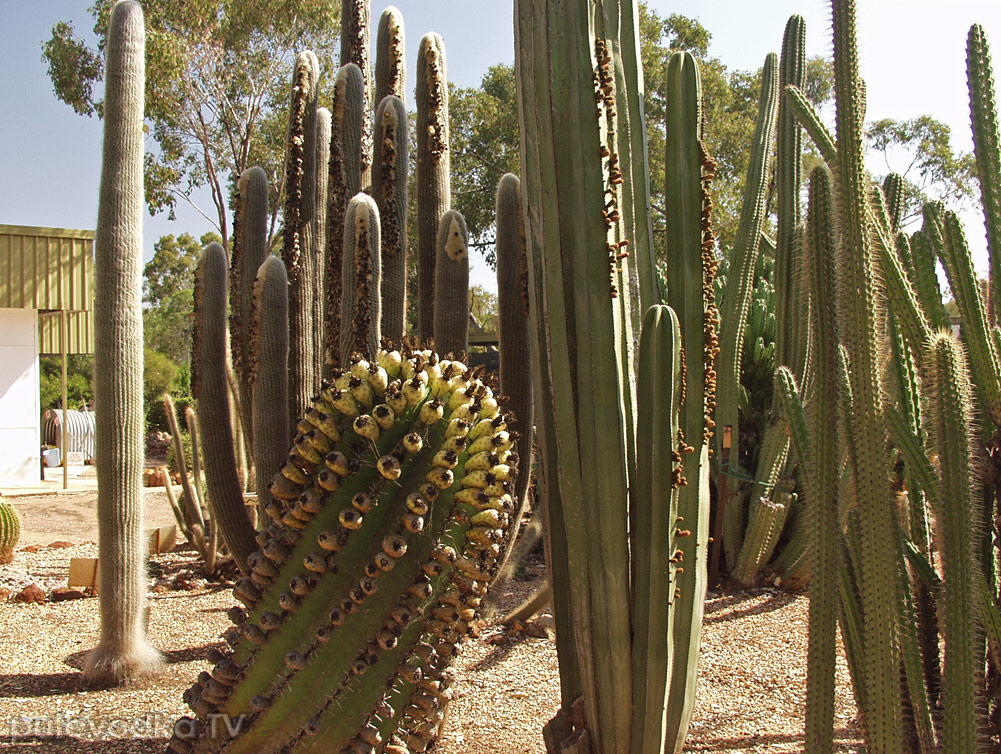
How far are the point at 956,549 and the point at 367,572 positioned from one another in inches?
53.6

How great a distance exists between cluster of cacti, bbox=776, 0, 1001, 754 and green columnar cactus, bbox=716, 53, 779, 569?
2.63 m

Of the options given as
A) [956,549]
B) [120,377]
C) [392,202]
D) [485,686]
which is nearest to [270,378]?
[120,377]

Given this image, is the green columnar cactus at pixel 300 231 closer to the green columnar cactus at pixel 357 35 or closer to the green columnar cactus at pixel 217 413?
the green columnar cactus at pixel 357 35

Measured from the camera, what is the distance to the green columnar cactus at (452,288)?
3516 millimetres

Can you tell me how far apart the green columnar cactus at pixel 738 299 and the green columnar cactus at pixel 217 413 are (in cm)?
285

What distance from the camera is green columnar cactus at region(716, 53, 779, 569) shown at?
4.95 metres

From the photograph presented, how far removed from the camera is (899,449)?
2.06 meters

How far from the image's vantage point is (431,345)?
2320mm

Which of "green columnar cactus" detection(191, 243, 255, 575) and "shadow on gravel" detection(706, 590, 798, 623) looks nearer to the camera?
"green columnar cactus" detection(191, 243, 255, 575)

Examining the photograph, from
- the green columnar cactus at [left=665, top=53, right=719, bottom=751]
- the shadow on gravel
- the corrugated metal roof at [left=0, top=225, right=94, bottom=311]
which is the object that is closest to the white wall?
the corrugated metal roof at [left=0, top=225, right=94, bottom=311]

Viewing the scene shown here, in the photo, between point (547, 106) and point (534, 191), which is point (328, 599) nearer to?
point (534, 191)

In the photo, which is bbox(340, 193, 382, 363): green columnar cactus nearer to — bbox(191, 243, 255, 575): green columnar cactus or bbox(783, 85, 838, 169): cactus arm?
bbox(191, 243, 255, 575): green columnar cactus

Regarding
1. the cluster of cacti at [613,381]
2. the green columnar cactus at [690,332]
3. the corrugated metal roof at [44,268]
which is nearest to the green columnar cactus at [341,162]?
the cluster of cacti at [613,381]

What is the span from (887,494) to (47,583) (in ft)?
22.5
